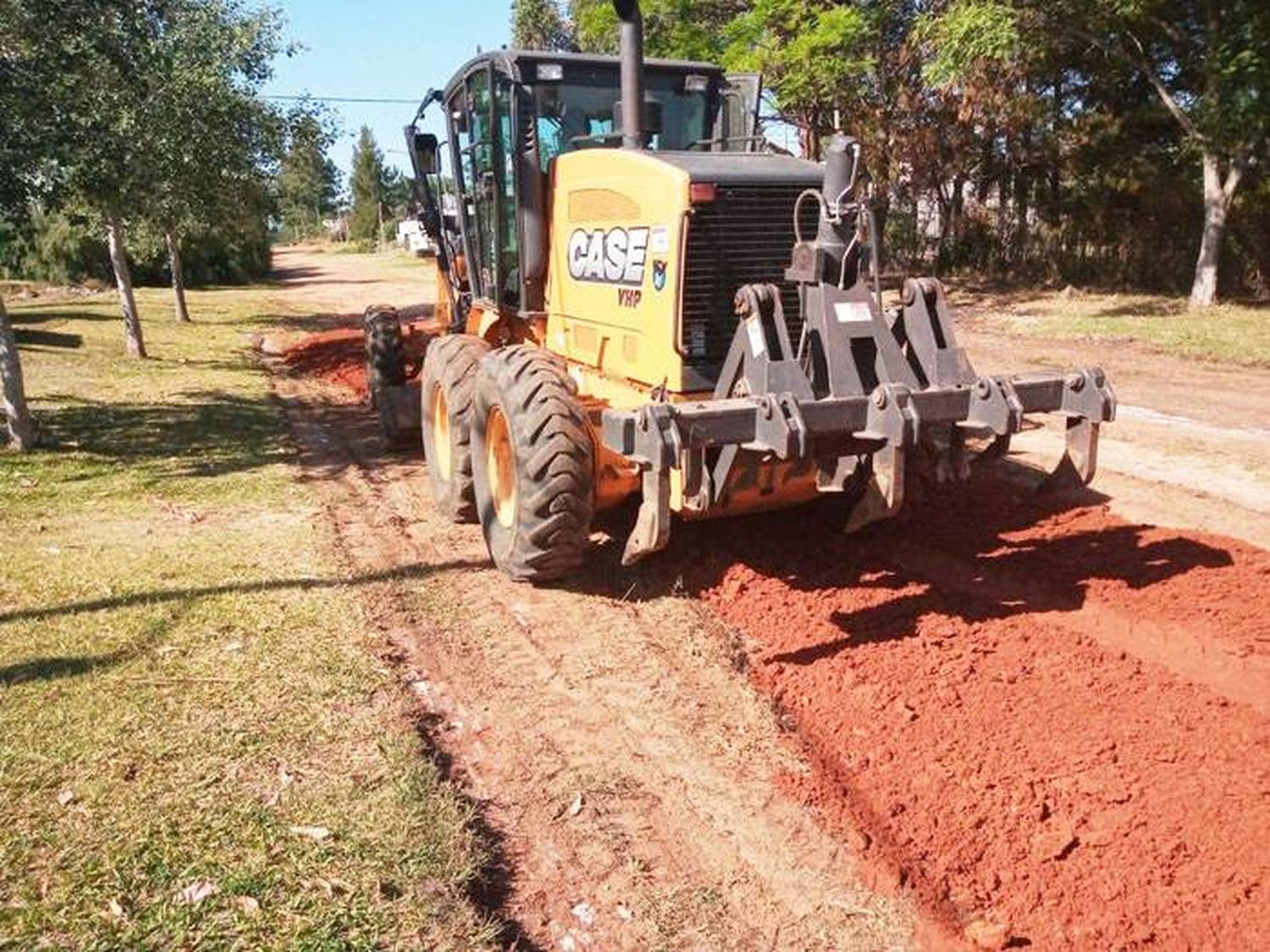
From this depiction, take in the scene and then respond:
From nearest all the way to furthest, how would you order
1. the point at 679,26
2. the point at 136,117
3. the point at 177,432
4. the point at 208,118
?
the point at 177,432, the point at 136,117, the point at 208,118, the point at 679,26

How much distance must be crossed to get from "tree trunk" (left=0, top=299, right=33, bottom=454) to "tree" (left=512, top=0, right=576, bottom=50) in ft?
134

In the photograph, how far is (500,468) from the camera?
19.0 feet

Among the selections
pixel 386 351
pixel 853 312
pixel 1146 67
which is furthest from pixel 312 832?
pixel 1146 67

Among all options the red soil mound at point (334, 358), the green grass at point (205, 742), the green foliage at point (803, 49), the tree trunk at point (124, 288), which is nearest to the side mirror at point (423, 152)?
the green grass at point (205, 742)

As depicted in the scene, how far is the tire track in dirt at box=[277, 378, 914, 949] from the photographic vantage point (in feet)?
10.2

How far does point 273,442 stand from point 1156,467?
24.7 feet

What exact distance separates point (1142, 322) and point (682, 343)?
1375cm

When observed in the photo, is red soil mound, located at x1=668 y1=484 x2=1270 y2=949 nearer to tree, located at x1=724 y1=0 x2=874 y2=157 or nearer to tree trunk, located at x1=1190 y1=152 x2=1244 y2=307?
tree trunk, located at x1=1190 y1=152 x2=1244 y2=307

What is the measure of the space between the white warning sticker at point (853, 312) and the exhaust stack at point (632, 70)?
161 centimetres


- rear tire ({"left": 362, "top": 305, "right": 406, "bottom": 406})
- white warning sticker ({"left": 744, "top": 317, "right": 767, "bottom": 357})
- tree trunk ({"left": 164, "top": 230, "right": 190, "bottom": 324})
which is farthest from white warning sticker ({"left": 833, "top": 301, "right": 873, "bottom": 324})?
tree trunk ({"left": 164, "top": 230, "right": 190, "bottom": 324})

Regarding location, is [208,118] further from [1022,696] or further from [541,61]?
[1022,696]

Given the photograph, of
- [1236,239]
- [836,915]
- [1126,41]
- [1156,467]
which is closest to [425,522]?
[836,915]

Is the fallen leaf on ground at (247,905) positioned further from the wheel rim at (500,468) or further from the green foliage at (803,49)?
the green foliage at (803,49)

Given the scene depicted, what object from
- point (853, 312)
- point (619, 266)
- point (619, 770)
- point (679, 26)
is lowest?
point (619, 770)
